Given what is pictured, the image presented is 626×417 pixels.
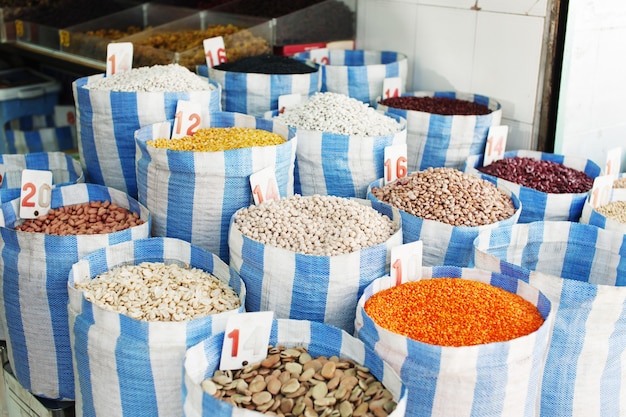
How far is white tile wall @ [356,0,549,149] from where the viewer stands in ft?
8.19

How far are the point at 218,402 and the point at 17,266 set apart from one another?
791 mm

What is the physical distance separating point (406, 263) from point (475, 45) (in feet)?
4.41

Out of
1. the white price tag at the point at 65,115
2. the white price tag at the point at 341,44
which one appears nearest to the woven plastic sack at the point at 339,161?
the white price tag at the point at 341,44

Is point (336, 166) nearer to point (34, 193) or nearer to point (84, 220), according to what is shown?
point (84, 220)

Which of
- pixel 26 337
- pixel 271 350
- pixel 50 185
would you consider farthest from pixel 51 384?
pixel 271 350

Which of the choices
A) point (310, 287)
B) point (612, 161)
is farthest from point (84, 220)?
point (612, 161)

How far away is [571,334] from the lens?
1566 millimetres

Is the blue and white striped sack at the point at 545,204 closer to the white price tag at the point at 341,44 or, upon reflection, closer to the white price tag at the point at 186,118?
the white price tag at the point at 186,118

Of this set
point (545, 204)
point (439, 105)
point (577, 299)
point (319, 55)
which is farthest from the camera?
point (319, 55)

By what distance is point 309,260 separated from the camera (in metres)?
1.55

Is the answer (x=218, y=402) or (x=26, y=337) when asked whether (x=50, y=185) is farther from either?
(x=218, y=402)

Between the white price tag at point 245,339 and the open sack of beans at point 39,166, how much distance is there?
109cm

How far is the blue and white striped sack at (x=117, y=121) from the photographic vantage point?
6.88 feet

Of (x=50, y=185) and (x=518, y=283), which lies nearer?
(x=518, y=283)
